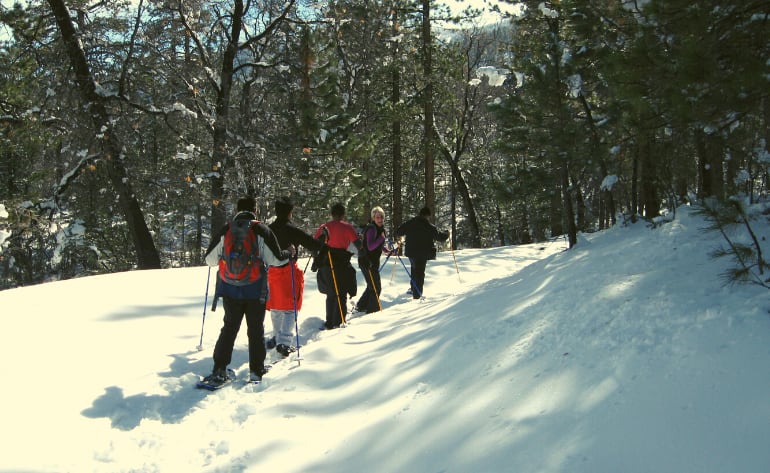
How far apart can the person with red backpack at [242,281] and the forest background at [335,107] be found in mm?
4043

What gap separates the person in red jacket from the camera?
7750 millimetres

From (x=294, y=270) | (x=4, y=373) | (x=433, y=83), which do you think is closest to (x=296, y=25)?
(x=433, y=83)

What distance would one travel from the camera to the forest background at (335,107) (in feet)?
15.4

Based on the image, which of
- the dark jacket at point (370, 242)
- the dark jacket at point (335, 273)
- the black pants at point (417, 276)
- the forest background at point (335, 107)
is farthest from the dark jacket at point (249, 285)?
the black pants at point (417, 276)

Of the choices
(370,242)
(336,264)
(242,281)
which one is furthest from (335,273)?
(242,281)

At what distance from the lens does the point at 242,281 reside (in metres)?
5.33

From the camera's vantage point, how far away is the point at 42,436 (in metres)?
3.80

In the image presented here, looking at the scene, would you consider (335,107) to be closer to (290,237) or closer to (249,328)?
(290,237)

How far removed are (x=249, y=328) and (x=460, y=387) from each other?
98.9 inches

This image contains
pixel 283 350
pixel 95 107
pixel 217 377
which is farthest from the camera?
pixel 95 107

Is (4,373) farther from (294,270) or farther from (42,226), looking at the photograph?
(42,226)

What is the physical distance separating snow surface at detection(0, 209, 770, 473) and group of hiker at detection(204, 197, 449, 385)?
0.43 meters

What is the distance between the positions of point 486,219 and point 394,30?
67.6 feet

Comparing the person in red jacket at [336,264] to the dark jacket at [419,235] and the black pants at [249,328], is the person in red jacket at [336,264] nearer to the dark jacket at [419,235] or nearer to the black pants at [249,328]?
the dark jacket at [419,235]
